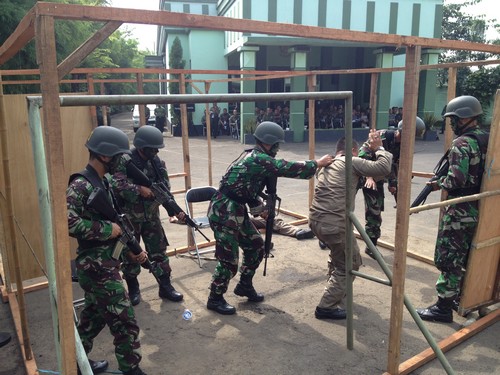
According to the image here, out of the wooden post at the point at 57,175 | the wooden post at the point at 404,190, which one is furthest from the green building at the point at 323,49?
the wooden post at the point at 57,175

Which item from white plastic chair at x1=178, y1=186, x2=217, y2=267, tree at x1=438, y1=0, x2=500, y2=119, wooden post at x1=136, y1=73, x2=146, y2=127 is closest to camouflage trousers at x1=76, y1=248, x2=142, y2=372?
white plastic chair at x1=178, y1=186, x2=217, y2=267

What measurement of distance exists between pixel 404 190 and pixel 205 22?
1640 millimetres

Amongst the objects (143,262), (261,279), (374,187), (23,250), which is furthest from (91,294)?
(374,187)

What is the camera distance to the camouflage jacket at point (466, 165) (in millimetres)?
3666

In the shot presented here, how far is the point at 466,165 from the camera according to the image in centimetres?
367

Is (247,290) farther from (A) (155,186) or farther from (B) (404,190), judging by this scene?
(B) (404,190)

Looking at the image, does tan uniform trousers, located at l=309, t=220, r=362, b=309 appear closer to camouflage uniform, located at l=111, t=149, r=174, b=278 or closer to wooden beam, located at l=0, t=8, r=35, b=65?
camouflage uniform, located at l=111, t=149, r=174, b=278

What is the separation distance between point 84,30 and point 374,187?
1326 centimetres

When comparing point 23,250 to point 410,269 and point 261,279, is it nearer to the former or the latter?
point 261,279

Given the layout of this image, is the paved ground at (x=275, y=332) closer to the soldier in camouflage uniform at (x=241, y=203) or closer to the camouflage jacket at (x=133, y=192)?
the soldier in camouflage uniform at (x=241, y=203)

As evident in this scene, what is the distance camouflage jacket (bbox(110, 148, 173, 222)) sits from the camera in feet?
13.5

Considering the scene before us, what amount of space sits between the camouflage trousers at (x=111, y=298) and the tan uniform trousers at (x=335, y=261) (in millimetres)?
1839

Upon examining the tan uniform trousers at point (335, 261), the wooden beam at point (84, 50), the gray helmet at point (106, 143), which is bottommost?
the tan uniform trousers at point (335, 261)

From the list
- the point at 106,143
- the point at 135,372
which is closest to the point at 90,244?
the point at 106,143
